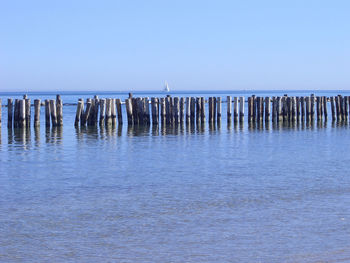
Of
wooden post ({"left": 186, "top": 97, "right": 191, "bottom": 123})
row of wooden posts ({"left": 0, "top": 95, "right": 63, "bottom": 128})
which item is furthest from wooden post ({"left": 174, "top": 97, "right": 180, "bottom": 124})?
row of wooden posts ({"left": 0, "top": 95, "right": 63, "bottom": 128})

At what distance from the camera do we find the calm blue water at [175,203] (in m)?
6.71

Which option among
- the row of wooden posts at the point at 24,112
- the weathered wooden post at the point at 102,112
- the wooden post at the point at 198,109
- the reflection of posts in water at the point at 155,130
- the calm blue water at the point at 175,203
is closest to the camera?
the calm blue water at the point at 175,203

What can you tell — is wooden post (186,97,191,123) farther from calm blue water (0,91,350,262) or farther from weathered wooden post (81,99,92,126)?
calm blue water (0,91,350,262)

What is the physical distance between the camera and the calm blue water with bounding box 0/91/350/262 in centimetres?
671

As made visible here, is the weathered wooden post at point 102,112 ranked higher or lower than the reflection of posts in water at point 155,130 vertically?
higher

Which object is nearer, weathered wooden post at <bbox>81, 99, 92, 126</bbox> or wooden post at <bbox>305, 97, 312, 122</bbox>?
weathered wooden post at <bbox>81, 99, 92, 126</bbox>

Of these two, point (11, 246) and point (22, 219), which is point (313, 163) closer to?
point (22, 219)

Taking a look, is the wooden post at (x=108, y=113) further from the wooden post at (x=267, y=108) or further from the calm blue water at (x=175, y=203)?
the wooden post at (x=267, y=108)

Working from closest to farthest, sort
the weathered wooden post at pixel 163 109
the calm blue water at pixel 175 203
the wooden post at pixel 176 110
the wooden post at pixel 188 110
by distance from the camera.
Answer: the calm blue water at pixel 175 203, the weathered wooden post at pixel 163 109, the wooden post at pixel 176 110, the wooden post at pixel 188 110

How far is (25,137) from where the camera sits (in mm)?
20641

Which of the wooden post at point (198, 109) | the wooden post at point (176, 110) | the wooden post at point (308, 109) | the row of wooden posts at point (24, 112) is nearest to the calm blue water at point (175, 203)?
the row of wooden posts at point (24, 112)

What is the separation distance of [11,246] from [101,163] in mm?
A: 7256

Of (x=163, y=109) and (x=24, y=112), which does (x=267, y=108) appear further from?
(x=24, y=112)

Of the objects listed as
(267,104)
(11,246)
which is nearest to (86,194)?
(11,246)
